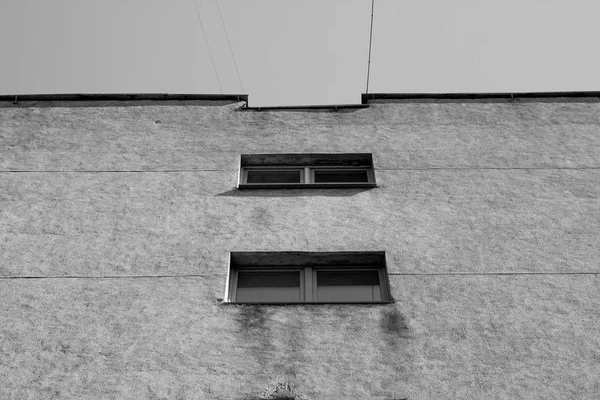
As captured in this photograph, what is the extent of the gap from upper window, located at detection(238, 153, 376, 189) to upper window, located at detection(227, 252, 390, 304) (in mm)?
1859

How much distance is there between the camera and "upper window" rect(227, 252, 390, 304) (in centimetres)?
809

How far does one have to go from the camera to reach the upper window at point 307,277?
26.5 feet

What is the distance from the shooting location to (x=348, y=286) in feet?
27.0

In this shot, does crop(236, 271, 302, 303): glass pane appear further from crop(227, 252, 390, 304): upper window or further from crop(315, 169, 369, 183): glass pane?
crop(315, 169, 369, 183): glass pane

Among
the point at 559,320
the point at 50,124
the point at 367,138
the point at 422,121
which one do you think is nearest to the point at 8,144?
the point at 50,124

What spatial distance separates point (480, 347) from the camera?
6.88 metres

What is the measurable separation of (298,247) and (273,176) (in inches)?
80.2

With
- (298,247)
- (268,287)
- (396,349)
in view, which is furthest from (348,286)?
(396,349)

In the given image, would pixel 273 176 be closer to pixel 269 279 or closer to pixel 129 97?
pixel 269 279

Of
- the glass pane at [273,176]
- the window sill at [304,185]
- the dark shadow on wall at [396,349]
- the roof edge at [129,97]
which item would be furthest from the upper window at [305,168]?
the dark shadow on wall at [396,349]

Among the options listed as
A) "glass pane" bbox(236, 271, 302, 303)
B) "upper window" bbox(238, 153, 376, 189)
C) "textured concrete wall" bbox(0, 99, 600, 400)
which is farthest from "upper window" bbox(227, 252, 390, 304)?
"upper window" bbox(238, 153, 376, 189)

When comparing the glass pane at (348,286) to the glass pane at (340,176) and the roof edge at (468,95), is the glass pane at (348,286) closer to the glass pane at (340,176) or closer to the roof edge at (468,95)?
the glass pane at (340,176)

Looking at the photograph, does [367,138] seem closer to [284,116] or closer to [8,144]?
[284,116]

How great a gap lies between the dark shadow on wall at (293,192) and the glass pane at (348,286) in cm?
113
